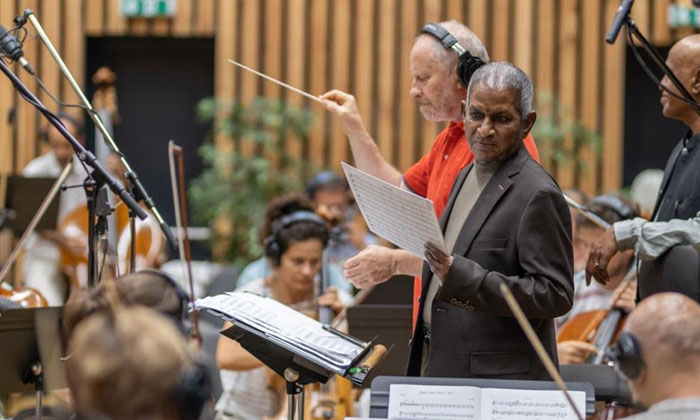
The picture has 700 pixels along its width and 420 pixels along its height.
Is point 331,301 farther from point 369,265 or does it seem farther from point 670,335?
point 670,335

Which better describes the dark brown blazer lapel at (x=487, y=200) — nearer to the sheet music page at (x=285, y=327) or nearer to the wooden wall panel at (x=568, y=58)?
the sheet music page at (x=285, y=327)

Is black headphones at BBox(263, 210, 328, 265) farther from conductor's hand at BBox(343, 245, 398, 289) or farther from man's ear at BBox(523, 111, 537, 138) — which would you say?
man's ear at BBox(523, 111, 537, 138)

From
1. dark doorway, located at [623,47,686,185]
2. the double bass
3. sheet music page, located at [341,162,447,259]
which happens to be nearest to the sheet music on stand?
sheet music page, located at [341,162,447,259]

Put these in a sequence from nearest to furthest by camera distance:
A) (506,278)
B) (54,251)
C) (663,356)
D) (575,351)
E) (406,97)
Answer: (663,356)
(506,278)
(575,351)
(54,251)
(406,97)

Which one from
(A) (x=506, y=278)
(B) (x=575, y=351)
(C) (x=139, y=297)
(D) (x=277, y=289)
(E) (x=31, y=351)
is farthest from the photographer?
(D) (x=277, y=289)

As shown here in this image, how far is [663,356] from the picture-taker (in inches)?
72.9

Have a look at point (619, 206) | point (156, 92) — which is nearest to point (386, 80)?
point (156, 92)

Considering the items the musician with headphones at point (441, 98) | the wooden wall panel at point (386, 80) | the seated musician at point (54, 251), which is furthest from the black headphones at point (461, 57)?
the wooden wall panel at point (386, 80)

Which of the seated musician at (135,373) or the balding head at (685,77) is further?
the balding head at (685,77)

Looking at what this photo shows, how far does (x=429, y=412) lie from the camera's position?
2381mm

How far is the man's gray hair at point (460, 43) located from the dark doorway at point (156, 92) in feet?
18.6

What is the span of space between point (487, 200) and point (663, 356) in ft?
2.85

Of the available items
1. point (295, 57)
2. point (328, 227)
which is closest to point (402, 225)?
point (328, 227)

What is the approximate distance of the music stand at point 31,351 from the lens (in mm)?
3008
